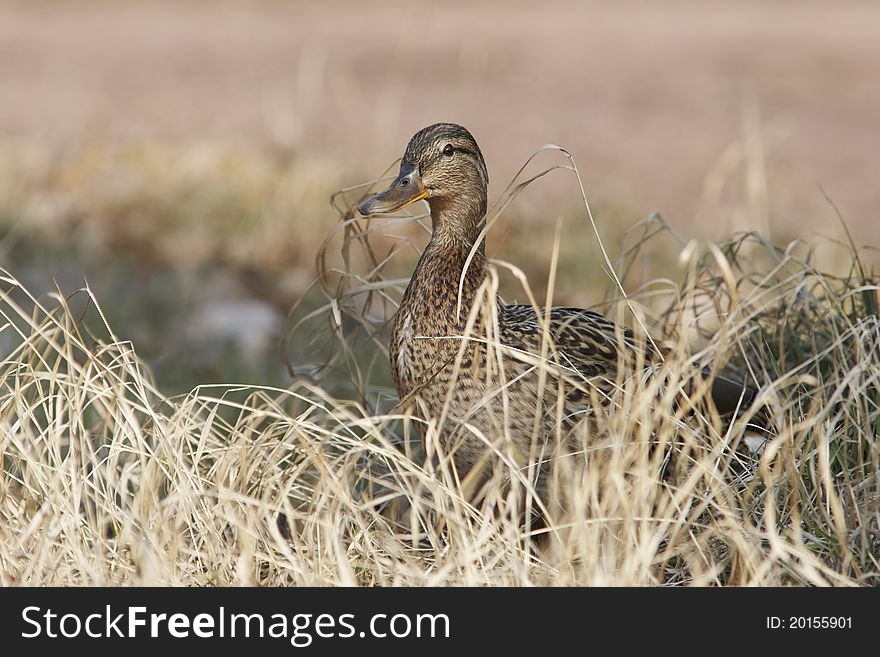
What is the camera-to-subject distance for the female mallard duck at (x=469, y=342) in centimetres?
330

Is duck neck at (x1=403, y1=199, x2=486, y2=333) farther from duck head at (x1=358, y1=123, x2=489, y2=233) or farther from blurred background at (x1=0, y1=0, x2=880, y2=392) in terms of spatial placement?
blurred background at (x1=0, y1=0, x2=880, y2=392)

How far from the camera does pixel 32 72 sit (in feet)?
35.8

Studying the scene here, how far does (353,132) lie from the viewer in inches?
369

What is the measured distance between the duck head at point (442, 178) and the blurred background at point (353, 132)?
2.10ft

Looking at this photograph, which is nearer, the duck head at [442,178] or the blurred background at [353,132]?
the duck head at [442,178]

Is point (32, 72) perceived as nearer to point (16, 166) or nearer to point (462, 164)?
point (16, 166)

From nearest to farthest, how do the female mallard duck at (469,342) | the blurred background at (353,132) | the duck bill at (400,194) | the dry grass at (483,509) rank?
the dry grass at (483,509) → the female mallard duck at (469,342) → the duck bill at (400,194) → the blurred background at (353,132)

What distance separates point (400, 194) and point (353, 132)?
5.98m

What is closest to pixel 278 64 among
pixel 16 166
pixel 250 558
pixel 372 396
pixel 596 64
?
pixel 596 64

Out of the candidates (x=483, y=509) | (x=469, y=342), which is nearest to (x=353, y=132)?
(x=469, y=342)

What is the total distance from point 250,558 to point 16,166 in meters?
4.71

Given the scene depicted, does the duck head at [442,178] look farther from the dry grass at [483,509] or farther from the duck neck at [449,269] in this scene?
the dry grass at [483,509]

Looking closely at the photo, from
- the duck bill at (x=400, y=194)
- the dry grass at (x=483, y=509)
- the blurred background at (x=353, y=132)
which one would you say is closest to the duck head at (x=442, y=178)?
the duck bill at (x=400, y=194)

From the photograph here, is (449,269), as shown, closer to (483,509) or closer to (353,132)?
(483,509)
